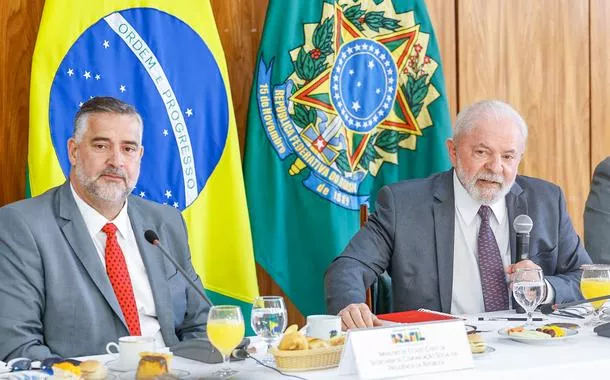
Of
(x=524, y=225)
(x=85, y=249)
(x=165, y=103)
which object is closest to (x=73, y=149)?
(x=85, y=249)

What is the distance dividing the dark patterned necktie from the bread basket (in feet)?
4.25

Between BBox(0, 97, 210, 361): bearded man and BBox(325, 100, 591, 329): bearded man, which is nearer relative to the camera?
BBox(0, 97, 210, 361): bearded man

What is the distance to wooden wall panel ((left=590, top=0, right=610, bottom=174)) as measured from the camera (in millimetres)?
5121

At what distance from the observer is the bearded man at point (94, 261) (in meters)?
2.73

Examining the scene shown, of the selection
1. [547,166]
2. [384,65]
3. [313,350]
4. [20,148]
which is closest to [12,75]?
[20,148]

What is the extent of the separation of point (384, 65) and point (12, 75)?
1718 millimetres

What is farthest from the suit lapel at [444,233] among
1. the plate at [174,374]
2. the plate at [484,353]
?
the plate at [174,374]

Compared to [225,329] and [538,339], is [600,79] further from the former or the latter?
[225,329]

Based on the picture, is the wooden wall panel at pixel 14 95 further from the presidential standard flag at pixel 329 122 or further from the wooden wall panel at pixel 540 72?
the wooden wall panel at pixel 540 72

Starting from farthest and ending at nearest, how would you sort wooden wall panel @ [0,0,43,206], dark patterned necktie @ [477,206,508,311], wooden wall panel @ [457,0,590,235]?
wooden wall panel @ [457,0,590,235], wooden wall panel @ [0,0,43,206], dark patterned necktie @ [477,206,508,311]

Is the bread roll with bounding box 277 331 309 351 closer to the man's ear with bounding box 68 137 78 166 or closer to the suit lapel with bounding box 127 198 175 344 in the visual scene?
the suit lapel with bounding box 127 198 175 344

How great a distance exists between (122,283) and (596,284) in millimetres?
1528

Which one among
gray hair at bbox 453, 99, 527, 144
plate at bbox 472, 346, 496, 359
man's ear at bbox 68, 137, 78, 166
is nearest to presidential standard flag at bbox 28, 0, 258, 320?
man's ear at bbox 68, 137, 78, 166

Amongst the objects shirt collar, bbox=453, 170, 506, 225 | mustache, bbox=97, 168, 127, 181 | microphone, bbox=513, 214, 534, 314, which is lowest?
microphone, bbox=513, 214, 534, 314
